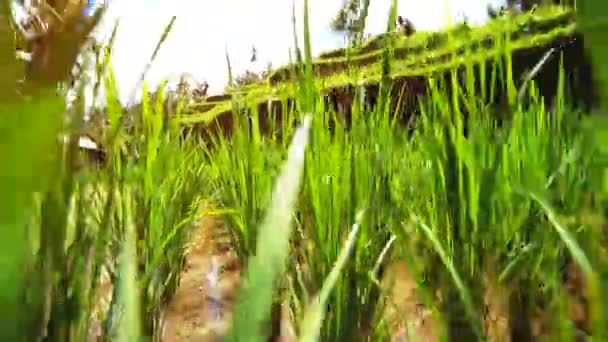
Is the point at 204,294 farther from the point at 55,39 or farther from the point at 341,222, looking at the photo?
the point at 55,39

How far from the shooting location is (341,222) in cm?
86

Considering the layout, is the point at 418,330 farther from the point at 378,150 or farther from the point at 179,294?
the point at 179,294

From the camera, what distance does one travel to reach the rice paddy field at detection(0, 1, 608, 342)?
0.14 m

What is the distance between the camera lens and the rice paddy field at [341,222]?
0.14 m

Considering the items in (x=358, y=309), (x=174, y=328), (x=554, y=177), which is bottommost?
(x=174, y=328)

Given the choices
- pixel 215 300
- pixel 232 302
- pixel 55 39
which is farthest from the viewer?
pixel 215 300

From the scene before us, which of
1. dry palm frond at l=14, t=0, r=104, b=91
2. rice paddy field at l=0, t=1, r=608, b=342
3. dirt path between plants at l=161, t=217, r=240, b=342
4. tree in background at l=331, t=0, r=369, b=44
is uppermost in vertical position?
tree in background at l=331, t=0, r=369, b=44

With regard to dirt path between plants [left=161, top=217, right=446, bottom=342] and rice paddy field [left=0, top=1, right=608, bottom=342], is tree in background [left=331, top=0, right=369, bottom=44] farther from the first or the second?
dirt path between plants [left=161, top=217, right=446, bottom=342]

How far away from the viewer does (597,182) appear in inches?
5.7

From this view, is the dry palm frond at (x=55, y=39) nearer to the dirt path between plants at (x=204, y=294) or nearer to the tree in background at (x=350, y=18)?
the tree in background at (x=350, y=18)

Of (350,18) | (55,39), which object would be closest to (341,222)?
(350,18)

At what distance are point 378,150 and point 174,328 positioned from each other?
1.95 feet

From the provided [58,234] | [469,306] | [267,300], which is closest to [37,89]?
[267,300]

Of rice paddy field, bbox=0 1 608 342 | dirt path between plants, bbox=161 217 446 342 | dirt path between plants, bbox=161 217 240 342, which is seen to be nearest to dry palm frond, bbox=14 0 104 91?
rice paddy field, bbox=0 1 608 342
